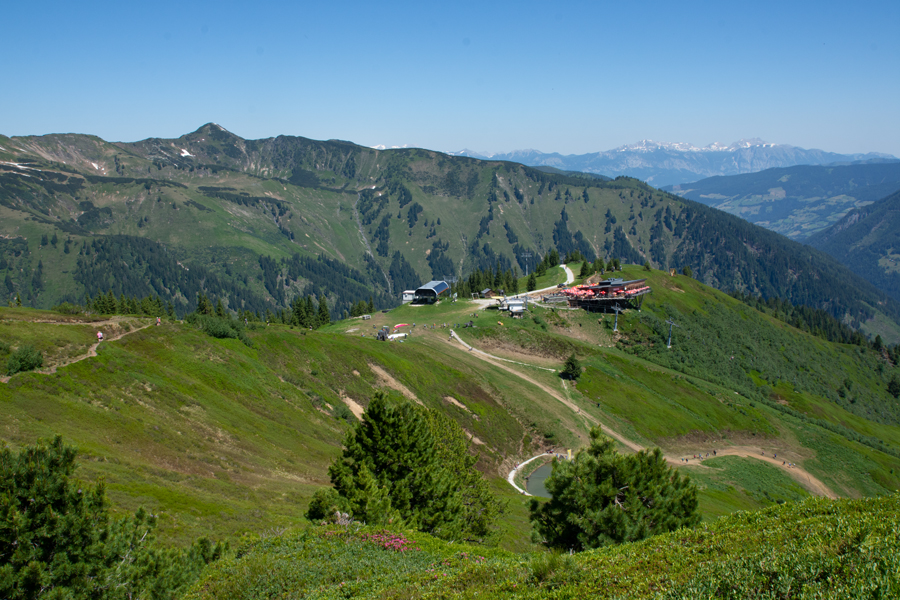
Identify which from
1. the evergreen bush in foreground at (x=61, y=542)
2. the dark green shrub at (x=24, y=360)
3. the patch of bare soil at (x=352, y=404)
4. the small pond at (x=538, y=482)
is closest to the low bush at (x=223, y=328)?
the patch of bare soil at (x=352, y=404)

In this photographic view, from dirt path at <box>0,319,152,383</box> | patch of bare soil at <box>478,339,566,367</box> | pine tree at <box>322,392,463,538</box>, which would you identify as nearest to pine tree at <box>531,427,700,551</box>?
pine tree at <box>322,392,463,538</box>

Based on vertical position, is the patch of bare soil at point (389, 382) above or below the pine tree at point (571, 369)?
above

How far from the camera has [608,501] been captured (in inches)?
949

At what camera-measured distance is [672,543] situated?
15.8 m

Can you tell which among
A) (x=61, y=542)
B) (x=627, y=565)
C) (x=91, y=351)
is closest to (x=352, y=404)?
(x=91, y=351)

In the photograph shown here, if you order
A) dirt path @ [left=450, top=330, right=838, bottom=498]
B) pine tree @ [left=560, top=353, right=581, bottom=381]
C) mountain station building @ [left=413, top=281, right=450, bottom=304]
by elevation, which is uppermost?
mountain station building @ [left=413, top=281, right=450, bottom=304]

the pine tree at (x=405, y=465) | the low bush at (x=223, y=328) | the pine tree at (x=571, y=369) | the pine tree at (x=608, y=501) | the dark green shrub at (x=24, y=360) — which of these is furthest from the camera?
the pine tree at (x=571, y=369)

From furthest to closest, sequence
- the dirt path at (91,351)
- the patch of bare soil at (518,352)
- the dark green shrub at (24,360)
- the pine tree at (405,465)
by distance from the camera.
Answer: the patch of bare soil at (518,352)
the dirt path at (91,351)
the dark green shrub at (24,360)
the pine tree at (405,465)

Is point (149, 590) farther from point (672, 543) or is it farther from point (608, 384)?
point (608, 384)

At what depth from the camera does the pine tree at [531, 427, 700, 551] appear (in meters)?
23.2

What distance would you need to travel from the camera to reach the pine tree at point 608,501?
2325 cm

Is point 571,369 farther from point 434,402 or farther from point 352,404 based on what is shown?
point 352,404

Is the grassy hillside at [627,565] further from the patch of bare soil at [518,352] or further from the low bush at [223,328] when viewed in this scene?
the patch of bare soil at [518,352]

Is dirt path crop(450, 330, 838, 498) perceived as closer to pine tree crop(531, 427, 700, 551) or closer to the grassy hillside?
pine tree crop(531, 427, 700, 551)
